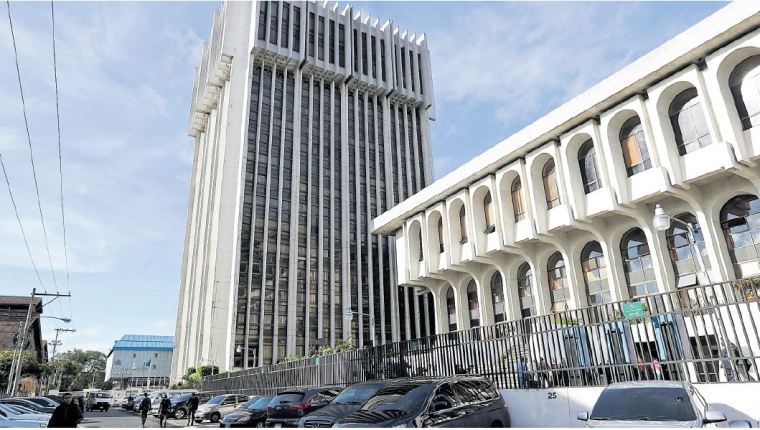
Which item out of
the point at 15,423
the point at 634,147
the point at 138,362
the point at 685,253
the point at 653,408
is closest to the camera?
the point at 653,408

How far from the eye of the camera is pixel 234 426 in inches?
613

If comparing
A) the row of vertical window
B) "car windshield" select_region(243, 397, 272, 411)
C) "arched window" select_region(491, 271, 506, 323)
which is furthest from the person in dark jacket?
the row of vertical window

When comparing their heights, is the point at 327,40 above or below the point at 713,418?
above

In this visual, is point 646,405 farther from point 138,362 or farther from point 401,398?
point 138,362

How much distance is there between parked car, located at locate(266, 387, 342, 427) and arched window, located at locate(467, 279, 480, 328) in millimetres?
22379

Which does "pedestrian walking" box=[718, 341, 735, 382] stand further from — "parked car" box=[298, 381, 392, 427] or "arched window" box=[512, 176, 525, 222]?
"arched window" box=[512, 176, 525, 222]

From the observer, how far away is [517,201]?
29.9m

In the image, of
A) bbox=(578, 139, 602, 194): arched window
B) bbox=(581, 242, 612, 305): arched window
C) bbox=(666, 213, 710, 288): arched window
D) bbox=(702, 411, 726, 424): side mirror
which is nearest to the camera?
bbox=(702, 411, 726, 424): side mirror

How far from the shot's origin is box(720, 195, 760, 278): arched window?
1941cm

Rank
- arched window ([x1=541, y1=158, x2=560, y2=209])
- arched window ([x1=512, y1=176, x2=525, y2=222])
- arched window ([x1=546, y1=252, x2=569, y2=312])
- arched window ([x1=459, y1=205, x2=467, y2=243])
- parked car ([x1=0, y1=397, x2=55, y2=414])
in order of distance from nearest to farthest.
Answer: parked car ([x1=0, y1=397, x2=55, y2=414]) < arched window ([x1=541, y1=158, x2=560, y2=209]) < arched window ([x1=546, y1=252, x2=569, y2=312]) < arched window ([x1=512, y1=176, x2=525, y2=222]) < arched window ([x1=459, y1=205, x2=467, y2=243])

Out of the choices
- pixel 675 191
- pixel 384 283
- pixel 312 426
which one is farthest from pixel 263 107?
pixel 312 426

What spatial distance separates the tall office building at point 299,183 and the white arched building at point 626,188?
23176mm

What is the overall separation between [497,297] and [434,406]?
86.0 ft

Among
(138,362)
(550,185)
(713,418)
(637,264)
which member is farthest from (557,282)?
(138,362)
